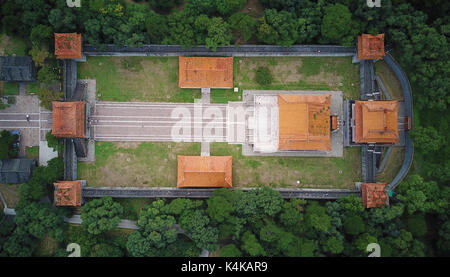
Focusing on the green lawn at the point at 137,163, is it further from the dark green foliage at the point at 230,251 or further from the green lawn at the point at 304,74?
the green lawn at the point at 304,74

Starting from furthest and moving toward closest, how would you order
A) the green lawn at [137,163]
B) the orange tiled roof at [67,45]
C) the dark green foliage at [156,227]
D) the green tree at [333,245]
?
the green lawn at [137,163], the orange tiled roof at [67,45], the dark green foliage at [156,227], the green tree at [333,245]

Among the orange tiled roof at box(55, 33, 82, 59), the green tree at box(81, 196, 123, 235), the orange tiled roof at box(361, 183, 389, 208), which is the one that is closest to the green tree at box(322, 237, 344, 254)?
the orange tiled roof at box(361, 183, 389, 208)

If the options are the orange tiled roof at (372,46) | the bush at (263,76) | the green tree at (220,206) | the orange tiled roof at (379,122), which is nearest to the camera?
the green tree at (220,206)

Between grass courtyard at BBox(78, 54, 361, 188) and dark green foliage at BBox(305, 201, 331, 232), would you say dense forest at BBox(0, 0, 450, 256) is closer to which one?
dark green foliage at BBox(305, 201, 331, 232)

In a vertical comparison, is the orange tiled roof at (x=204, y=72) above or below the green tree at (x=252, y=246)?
above

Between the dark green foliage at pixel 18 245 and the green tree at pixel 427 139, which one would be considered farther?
the green tree at pixel 427 139

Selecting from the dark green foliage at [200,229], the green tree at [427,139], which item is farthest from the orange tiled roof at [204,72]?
the green tree at [427,139]
